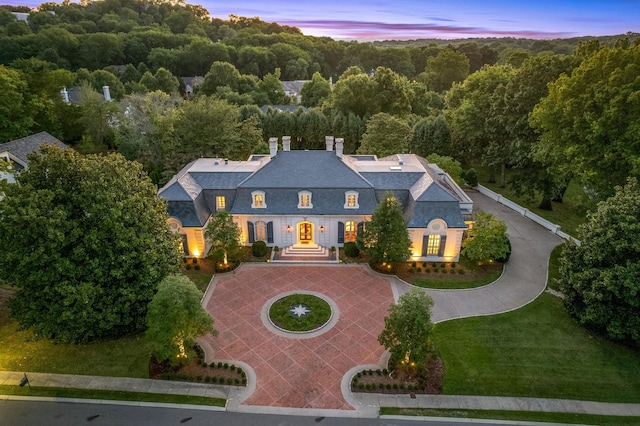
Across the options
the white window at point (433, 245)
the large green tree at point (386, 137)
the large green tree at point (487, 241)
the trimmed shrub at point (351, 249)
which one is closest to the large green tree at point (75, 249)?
the trimmed shrub at point (351, 249)

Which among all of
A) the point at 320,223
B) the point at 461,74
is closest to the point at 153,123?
the point at 320,223

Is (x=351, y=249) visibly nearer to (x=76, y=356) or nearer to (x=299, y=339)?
(x=299, y=339)

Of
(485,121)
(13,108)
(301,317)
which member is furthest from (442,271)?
(13,108)

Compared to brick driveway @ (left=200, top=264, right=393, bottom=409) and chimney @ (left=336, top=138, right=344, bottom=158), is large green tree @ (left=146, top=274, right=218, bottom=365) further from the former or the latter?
chimney @ (left=336, top=138, right=344, bottom=158)

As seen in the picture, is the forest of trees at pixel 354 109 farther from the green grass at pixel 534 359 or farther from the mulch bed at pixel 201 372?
the mulch bed at pixel 201 372

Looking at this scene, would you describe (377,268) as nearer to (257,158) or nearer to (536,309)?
(536,309)

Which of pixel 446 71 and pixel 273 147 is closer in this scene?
pixel 273 147

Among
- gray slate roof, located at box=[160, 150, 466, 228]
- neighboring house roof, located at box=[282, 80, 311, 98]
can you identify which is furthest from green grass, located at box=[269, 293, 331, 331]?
neighboring house roof, located at box=[282, 80, 311, 98]
